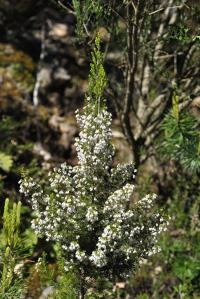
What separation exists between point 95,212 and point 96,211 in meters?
0.03

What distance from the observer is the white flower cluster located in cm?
347

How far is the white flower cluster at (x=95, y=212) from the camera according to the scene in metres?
3.47

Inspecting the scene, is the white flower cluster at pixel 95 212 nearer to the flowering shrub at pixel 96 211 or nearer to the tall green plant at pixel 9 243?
the flowering shrub at pixel 96 211

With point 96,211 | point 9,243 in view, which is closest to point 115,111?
point 96,211

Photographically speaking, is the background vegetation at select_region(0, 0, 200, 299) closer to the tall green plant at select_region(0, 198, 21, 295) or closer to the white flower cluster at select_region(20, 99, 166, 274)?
the tall green plant at select_region(0, 198, 21, 295)

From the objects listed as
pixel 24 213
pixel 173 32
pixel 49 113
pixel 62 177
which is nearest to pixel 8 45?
pixel 49 113

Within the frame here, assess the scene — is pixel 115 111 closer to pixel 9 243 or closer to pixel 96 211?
pixel 96 211

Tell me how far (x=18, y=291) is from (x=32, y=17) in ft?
21.4

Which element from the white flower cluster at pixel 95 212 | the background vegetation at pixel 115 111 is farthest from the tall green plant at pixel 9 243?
the white flower cluster at pixel 95 212

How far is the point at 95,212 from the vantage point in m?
3.40

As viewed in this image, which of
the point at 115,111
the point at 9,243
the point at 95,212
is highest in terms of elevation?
the point at 115,111

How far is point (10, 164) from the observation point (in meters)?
6.68

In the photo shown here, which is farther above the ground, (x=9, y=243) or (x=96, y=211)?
(x=96, y=211)

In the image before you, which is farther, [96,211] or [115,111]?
[115,111]
